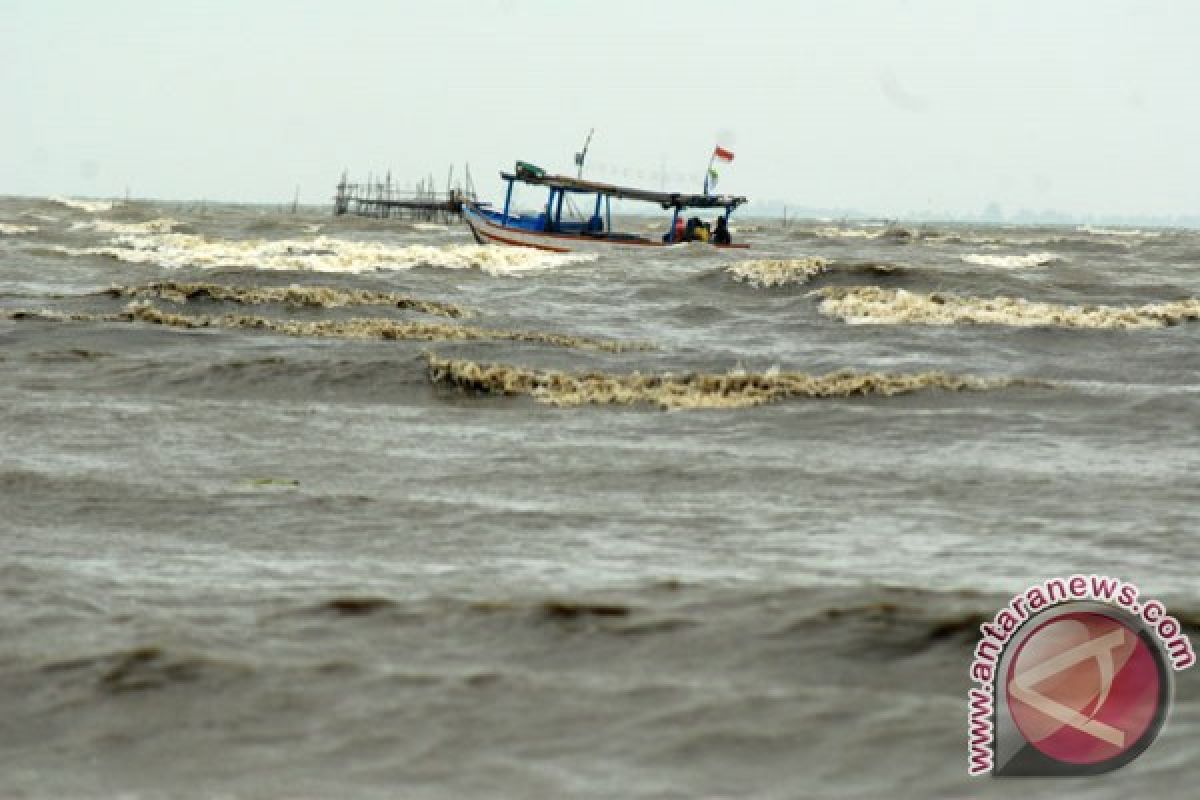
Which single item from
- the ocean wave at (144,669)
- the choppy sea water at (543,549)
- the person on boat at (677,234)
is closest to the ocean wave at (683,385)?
the choppy sea water at (543,549)

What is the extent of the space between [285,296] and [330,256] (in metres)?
14.5

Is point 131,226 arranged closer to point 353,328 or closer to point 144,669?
point 353,328

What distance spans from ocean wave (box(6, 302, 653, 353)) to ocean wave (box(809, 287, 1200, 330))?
20.9 feet

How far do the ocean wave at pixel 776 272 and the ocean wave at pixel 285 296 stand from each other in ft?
26.9

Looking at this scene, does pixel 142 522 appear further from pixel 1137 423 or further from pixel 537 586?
→ pixel 1137 423

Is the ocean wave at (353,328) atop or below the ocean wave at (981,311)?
below

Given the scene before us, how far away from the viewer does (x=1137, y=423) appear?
46.2 feet

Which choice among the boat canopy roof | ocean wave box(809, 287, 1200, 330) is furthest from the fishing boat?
ocean wave box(809, 287, 1200, 330)

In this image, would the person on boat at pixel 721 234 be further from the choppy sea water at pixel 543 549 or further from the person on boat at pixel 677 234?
the choppy sea water at pixel 543 549

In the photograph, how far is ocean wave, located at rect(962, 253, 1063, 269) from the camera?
4409 cm

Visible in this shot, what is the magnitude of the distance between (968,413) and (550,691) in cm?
967

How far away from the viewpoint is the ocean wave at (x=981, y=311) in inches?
973

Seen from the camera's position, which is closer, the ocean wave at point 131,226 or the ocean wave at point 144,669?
the ocean wave at point 144,669

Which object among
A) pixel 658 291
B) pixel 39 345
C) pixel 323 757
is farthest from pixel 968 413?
pixel 658 291
